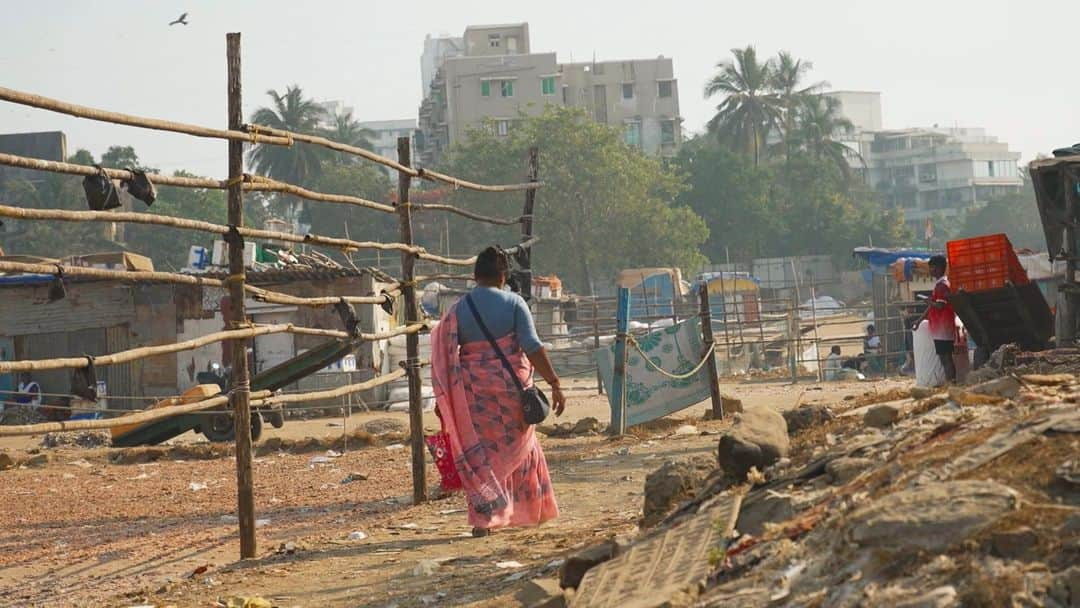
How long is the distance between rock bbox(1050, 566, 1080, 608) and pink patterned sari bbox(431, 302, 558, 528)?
4.13 meters

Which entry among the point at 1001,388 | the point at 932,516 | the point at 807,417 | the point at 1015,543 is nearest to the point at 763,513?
the point at 932,516

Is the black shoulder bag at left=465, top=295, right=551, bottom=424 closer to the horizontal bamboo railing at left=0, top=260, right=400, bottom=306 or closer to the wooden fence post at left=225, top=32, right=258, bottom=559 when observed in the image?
the horizontal bamboo railing at left=0, top=260, right=400, bottom=306

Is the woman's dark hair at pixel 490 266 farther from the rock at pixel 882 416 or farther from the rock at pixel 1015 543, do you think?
the rock at pixel 1015 543

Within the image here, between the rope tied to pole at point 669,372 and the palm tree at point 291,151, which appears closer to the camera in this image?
the rope tied to pole at point 669,372

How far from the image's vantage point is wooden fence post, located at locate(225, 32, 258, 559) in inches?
273

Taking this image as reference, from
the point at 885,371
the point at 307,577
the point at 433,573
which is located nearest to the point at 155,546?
the point at 307,577

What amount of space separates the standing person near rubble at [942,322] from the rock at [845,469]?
7076 mm

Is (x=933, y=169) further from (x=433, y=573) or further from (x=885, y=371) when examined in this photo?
(x=433, y=573)

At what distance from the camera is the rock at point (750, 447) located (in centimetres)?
550

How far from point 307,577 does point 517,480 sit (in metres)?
A: 1.42

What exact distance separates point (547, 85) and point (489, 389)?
6798 centimetres

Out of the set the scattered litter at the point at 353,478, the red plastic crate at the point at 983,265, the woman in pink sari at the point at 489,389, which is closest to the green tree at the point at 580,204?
the red plastic crate at the point at 983,265

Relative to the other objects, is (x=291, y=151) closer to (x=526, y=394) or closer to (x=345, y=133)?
(x=345, y=133)

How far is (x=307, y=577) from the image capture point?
21.1 feet
